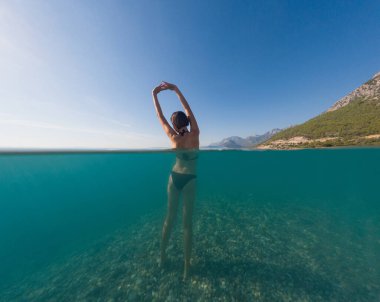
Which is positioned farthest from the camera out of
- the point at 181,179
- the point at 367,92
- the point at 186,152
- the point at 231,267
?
the point at 367,92

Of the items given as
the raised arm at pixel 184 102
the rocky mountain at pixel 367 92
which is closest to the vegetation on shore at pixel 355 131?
the rocky mountain at pixel 367 92

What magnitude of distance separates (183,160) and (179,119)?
110 centimetres

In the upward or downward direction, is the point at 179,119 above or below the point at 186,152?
above

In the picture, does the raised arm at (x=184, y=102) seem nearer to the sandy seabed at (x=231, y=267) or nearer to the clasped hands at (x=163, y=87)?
the clasped hands at (x=163, y=87)

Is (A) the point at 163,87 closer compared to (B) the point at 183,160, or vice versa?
(A) the point at 163,87

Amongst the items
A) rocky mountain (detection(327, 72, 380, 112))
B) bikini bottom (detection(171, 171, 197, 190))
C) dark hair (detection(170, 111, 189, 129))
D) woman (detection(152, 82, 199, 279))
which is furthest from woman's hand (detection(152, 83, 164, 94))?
rocky mountain (detection(327, 72, 380, 112))

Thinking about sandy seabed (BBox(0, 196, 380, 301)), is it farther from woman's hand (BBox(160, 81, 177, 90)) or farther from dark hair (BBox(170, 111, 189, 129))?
woman's hand (BBox(160, 81, 177, 90))

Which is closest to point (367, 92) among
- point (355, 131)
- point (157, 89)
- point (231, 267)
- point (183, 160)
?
point (355, 131)

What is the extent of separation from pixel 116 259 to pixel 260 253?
5.68 metres

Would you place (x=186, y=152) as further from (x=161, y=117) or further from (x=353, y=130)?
(x=353, y=130)

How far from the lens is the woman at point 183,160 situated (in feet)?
10.7

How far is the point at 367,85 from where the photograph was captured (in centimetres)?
5447

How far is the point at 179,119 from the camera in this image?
3230 millimetres

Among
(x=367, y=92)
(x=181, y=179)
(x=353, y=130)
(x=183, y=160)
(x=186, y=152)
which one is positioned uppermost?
(x=367, y=92)
